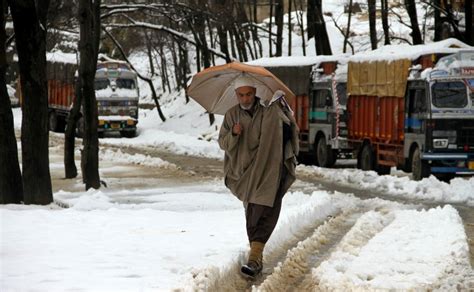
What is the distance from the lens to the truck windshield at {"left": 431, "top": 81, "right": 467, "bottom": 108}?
2344 cm

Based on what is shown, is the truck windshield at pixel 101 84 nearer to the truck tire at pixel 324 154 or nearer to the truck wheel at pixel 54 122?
the truck wheel at pixel 54 122

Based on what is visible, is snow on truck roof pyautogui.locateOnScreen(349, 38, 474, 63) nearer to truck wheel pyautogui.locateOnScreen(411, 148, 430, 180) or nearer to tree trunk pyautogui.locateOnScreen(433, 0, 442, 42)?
truck wheel pyautogui.locateOnScreen(411, 148, 430, 180)

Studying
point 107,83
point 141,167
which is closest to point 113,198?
point 141,167

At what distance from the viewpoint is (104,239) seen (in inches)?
452

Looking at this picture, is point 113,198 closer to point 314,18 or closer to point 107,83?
point 314,18

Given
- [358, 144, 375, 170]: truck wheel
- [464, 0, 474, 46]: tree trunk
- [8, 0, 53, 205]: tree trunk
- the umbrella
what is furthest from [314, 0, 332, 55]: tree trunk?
the umbrella

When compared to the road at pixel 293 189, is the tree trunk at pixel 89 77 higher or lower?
higher

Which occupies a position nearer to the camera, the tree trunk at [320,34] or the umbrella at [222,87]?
the umbrella at [222,87]

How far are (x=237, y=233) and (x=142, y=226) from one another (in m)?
Result: 1.37

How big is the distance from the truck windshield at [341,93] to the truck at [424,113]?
242 cm

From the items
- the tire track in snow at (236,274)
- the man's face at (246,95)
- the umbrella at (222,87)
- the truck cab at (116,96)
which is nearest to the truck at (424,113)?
the tire track in snow at (236,274)

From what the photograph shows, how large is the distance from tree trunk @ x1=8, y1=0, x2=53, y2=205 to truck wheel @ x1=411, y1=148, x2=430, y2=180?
31.6 feet

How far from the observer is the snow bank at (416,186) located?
2048cm

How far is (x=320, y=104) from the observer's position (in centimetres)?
3136
